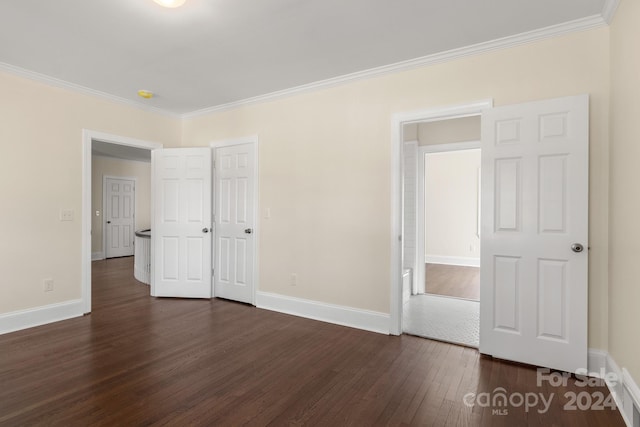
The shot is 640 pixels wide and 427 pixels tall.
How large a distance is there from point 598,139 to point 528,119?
490 mm

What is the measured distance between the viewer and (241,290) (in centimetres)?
440

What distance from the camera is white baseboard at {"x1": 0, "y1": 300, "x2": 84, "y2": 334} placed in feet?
10.8

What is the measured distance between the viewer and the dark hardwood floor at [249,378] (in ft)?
6.55

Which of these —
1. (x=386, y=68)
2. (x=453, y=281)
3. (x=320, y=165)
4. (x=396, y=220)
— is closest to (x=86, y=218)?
(x=320, y=165)

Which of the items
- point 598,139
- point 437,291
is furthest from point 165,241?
point 598,139

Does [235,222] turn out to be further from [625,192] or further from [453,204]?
[453,204]

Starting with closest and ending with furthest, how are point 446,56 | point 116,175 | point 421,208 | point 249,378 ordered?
point 249,378 < point 446,56 < point 421,208 < point 116,175

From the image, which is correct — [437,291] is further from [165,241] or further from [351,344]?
[165,241]

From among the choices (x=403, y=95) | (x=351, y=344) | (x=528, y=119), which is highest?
(x=403, y=95)

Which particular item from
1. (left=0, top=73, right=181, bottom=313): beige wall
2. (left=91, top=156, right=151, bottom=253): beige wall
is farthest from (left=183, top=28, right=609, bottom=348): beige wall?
(left=91, top=156, right=151, bottom=253): beige wall

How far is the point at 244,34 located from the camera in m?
2.70

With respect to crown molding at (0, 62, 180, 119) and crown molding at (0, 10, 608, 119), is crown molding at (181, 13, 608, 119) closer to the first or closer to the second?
crown molding at (0, 10, 608, 119)

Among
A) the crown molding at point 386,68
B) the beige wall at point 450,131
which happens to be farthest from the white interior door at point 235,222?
the beige wall at point 450,131

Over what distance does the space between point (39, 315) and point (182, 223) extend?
70.8 inches
